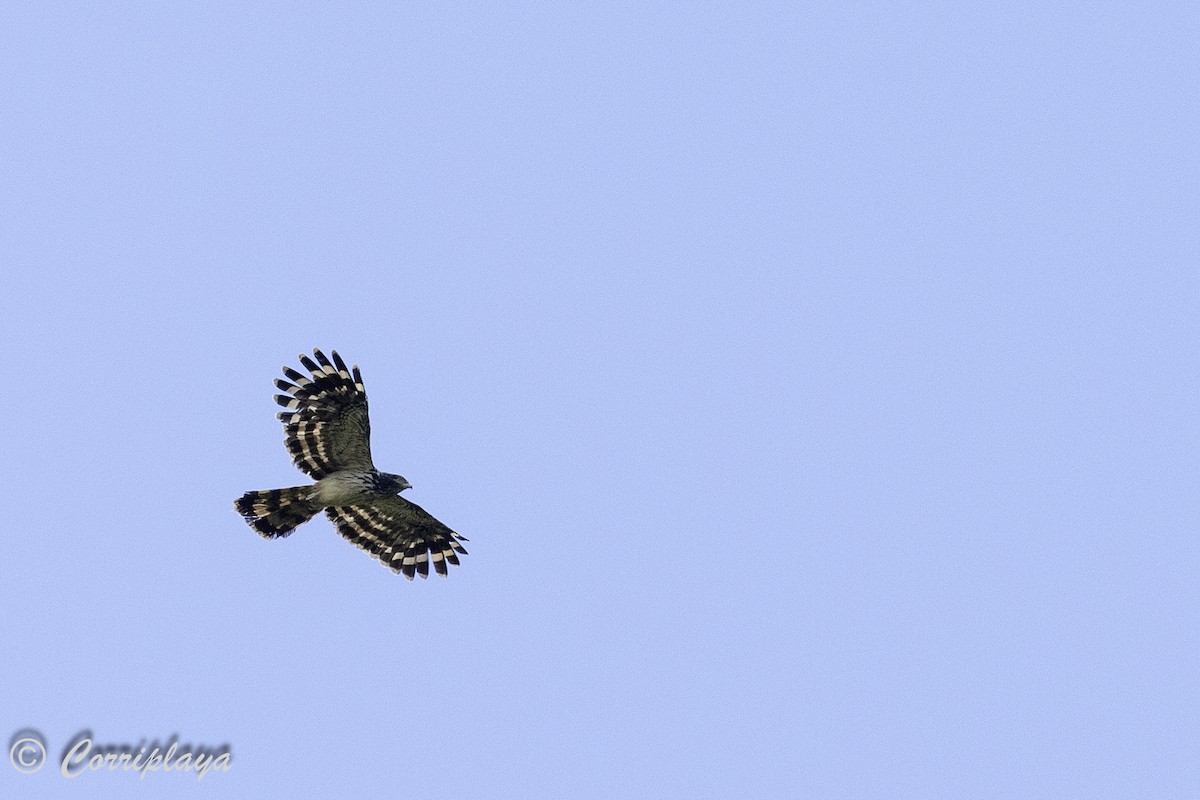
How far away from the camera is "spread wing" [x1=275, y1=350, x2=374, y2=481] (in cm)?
3400

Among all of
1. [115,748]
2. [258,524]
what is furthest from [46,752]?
[258,524]

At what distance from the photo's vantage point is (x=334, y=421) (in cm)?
3419

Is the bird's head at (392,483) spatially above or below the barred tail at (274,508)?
above

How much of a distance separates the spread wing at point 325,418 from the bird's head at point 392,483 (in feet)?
1.35

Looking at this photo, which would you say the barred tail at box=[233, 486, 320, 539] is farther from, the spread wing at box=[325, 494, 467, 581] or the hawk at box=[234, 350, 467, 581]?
the spread wing at box=[325, 494, 467, 581]

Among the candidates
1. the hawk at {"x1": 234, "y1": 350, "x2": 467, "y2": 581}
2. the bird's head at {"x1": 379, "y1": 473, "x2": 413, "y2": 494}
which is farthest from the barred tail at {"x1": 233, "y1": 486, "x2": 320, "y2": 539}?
the bird's head at {"x1": 379, "y1": 473, "x2": 413, "y2": 494}

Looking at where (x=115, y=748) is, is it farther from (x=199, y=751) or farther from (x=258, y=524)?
(x=258, y=524)

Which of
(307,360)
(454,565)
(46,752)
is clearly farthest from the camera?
(454,565)

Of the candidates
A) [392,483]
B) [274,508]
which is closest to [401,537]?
[392,483]

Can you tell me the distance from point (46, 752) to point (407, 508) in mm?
8229

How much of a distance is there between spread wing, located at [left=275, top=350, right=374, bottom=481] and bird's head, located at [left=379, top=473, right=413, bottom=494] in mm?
411

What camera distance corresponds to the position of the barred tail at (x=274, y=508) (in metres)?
34.1

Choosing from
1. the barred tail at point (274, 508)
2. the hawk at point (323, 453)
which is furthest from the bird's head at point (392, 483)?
the barred tail at point (274, 508)

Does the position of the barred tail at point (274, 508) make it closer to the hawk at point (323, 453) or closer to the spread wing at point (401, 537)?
the hawk at point (323, 453)
